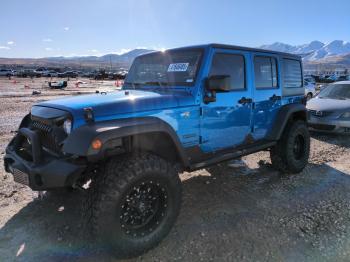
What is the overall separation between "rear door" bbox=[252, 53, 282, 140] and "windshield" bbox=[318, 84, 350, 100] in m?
5.03

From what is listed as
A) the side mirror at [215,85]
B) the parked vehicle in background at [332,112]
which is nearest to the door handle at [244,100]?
the side mirror at [215,85]

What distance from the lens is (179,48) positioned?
4242 mm

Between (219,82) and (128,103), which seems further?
(219,82)

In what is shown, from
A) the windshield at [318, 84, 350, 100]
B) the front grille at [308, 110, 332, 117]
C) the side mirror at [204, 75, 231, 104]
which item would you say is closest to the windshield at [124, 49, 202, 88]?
the side mirror at [204, 75, 231, 104]

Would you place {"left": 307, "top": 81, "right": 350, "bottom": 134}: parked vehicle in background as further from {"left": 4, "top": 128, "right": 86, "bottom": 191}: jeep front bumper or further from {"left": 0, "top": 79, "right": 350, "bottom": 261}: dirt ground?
{"left": 4, "top": 128, "right": 86, "bottom": 191}: jeep front bumper

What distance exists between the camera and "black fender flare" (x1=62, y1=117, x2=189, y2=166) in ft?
9.30

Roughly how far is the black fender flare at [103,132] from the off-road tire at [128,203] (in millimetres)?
265

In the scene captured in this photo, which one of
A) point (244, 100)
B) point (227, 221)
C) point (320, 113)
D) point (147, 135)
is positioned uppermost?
point (244, 100)

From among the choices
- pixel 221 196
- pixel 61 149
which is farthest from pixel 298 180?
pixel 61 149

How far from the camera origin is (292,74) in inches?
222

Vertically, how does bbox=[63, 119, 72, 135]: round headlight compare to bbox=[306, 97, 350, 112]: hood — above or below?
above

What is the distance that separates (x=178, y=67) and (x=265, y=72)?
1.61m

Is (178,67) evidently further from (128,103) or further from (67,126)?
(67,126)

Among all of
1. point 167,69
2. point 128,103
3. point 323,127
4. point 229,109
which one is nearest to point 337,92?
point 323,127
